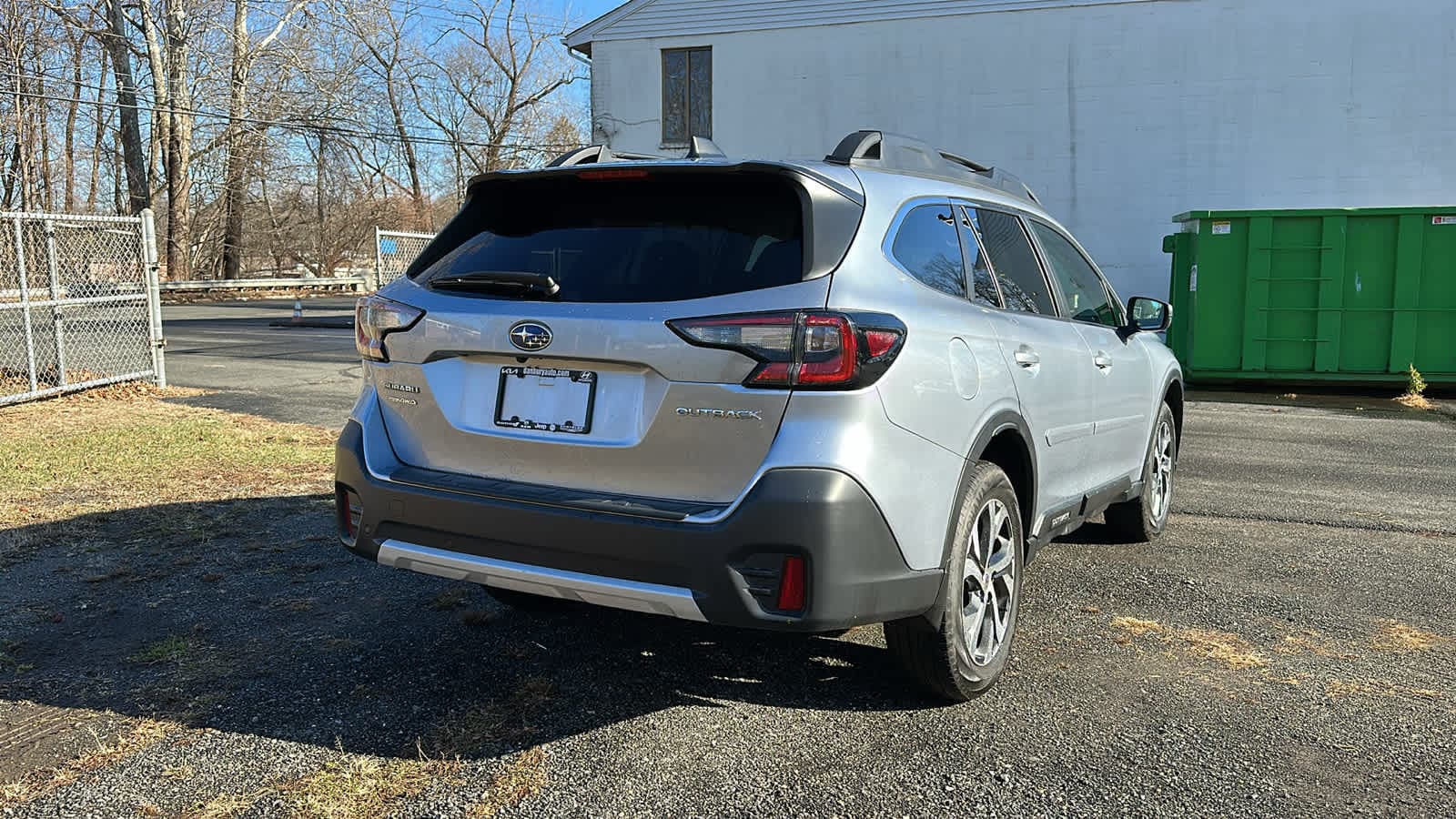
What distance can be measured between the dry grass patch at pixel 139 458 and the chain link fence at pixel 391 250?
7539mm

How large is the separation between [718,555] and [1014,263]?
1.99 m

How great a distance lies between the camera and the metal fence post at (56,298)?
9891 mm

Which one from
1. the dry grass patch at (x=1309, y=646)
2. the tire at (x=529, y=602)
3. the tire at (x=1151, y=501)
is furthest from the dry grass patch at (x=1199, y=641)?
the tire at (x=529, y=602)

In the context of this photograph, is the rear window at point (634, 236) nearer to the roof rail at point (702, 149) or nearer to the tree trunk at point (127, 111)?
the roof rail at point (702, 149)

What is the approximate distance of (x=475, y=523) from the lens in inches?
127

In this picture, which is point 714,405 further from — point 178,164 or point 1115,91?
point 178,164

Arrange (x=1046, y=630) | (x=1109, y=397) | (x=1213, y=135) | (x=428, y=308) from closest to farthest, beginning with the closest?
(x=428, y=308) → (x=1046, y=630) → (x=1109, y=397) → (x=1213, y=135)

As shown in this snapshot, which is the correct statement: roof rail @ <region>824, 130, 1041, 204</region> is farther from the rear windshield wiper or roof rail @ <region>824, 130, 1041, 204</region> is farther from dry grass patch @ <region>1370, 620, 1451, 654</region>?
dry grass patch @ <region>1370, 620, 1451, 654</region>

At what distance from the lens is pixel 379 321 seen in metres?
3.55

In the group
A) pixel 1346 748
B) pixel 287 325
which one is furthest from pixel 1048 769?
pixel 287 325

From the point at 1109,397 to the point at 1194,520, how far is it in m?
1.91

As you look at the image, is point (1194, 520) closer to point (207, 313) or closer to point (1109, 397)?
point (1109, 397)

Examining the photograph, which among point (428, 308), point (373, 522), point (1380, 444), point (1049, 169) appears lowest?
point (1380, 444)

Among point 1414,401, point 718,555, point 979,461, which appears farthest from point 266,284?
point 718,555
